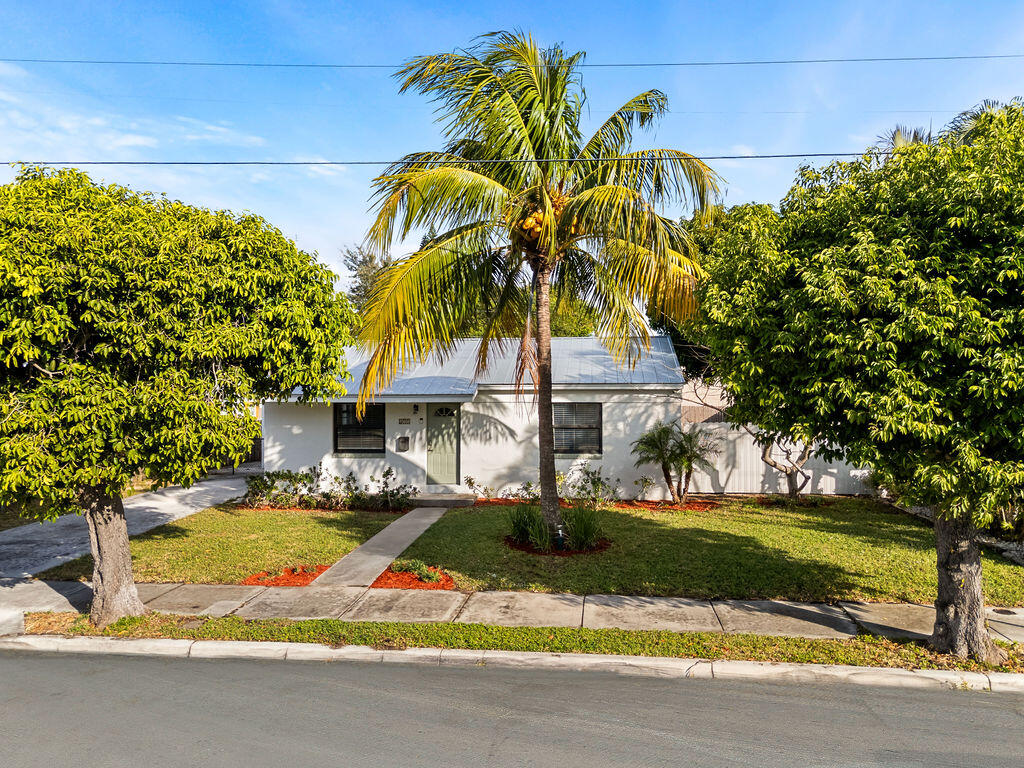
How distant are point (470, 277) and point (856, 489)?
36.9 feet

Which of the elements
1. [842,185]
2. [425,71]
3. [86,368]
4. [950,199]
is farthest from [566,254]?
[86,368]

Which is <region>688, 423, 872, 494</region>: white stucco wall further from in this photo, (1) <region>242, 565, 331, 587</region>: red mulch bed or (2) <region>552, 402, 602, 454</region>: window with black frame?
(1) <region>242, 565, 331, 587</region>: red mulch bed

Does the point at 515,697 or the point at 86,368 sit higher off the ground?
the point at 86,368

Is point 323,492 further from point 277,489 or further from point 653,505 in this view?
point 653,505

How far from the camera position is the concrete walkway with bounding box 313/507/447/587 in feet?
29.7

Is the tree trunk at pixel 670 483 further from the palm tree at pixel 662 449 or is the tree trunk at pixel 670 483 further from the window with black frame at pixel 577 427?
the window with black frame at pixel 577 427

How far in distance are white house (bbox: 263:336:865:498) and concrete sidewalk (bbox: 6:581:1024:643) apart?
22.8 ft

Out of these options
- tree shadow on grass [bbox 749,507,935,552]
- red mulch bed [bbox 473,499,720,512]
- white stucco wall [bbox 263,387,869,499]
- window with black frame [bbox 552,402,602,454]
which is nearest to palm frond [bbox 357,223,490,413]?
red mulch bed [bbox 473,499,720,512]

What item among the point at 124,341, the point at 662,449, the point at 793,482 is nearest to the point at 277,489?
the point at 662,449

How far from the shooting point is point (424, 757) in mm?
4543

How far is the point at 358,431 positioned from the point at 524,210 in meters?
8.11

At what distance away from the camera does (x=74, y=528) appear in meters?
12.8

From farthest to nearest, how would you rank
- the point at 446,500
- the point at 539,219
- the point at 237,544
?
1. the point at 446,500
2. the point at 237,544
3. the point at 539,219

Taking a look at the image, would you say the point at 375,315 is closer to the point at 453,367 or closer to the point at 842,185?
the point at 842,185
